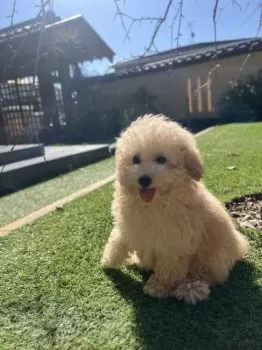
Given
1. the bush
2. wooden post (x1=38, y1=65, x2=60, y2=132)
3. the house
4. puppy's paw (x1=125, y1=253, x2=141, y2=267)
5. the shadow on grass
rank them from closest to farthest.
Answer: the shadow on grass < puppy's paw (x1=125, y1=253, x2=141, y2=267) < the bush < the house < wooden post (x1=38, y1=65, x2=60, y2=132)

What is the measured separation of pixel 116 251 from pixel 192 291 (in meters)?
0.61

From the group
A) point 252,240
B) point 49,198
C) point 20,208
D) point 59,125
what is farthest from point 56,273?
point 59,125

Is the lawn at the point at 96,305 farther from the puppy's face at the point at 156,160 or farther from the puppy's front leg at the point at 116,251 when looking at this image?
the puppy's face at the point at 156,160

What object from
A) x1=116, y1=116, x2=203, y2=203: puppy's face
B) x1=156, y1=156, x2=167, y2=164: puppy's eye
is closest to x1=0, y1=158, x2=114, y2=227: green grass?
x1=116, y1=116, x2=203, y2=203: puppy's face

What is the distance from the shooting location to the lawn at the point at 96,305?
187cm

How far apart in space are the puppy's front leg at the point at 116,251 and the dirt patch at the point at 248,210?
1.19 metres

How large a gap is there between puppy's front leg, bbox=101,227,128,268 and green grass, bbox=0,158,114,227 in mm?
2110

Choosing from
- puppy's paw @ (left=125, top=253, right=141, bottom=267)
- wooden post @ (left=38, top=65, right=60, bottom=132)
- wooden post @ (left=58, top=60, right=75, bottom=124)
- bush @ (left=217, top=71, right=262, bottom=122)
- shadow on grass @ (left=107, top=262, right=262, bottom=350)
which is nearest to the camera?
shadow on grass @ (left=107, top=262, right=262, bottom=350)

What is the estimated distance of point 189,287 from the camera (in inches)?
86.0

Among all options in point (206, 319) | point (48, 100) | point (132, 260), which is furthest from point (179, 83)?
point (206, 319)

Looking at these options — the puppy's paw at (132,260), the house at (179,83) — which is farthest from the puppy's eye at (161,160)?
the house at (179,83)

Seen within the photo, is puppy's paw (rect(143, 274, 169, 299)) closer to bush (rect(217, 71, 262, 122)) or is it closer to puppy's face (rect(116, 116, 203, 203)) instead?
puppy's face (rect(116, 116, 203, 203))

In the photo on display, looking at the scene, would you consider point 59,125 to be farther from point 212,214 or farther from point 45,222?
point 212,214

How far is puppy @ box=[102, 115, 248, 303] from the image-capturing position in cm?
208
